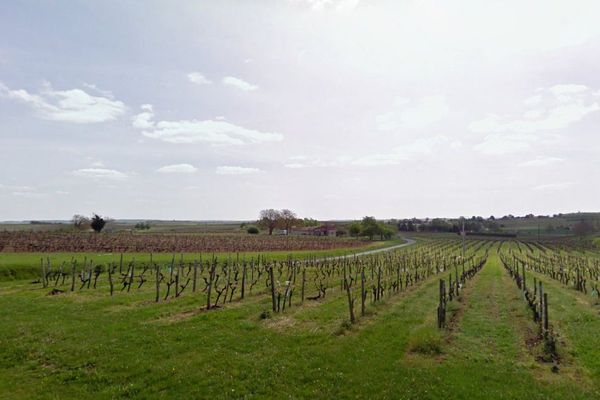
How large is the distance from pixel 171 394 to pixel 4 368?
642 centimetres

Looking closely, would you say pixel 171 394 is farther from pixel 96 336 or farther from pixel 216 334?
pixel 96 336

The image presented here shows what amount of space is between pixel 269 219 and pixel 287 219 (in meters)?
10.3

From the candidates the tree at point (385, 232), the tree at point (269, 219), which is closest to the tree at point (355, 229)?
the tree at point (385, 232)

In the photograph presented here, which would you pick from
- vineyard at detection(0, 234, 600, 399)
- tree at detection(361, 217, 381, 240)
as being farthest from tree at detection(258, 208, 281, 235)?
vineyard at detection(0, 234, 600, 399)

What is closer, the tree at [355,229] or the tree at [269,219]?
the tree at [355,229]

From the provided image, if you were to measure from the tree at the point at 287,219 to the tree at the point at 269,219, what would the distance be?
1937mm

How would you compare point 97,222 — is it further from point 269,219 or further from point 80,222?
point 269,219

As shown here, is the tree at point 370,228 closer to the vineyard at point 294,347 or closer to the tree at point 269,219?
the tree at point 269,219

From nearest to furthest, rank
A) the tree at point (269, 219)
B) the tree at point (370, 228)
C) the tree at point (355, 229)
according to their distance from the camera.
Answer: the tree at point (370, 228) → the tree at point (355, 229) → the tree at point (269, 219)

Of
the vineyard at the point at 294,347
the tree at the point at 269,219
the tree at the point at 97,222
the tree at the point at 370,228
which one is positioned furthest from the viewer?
the tree at the point at 269,219

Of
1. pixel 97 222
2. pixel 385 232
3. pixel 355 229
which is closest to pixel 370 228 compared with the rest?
pixel 355 229

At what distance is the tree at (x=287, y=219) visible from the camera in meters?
151

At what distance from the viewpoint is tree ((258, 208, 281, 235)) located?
144 metres

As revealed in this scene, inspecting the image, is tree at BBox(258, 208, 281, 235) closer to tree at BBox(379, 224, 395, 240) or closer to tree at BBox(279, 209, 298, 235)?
tree at BBox(279, 209, 298, 235)
